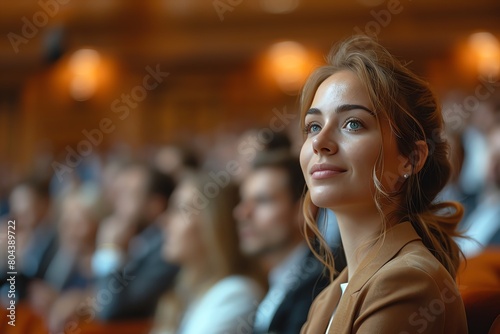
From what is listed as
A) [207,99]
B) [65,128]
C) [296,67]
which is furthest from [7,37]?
[296,67]

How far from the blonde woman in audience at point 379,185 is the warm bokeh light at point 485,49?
6494 millimetres

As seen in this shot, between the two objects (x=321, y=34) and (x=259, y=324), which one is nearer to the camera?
(x=259, y=324)

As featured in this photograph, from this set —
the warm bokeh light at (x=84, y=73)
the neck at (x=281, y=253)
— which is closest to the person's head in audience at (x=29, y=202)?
the neck at (x=281, y=253)

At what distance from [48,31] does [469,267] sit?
21.5ft

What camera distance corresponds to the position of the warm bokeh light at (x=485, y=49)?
7.17m

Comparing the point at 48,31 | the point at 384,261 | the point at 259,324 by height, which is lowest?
the point at 259,324

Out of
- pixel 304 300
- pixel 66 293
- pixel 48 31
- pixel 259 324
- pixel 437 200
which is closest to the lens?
pixel 437 200

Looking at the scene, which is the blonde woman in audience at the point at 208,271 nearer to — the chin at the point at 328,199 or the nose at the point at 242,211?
the nose at the point at 242,211

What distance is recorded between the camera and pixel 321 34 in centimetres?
741

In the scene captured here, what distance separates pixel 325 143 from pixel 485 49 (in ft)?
22.0

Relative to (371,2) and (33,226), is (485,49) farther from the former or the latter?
(33,226)

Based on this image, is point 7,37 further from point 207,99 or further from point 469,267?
point 469,267

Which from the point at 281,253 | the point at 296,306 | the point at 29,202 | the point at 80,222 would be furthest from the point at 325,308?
the point at 29,202

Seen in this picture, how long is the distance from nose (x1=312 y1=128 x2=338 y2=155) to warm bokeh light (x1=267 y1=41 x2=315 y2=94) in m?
6.57
